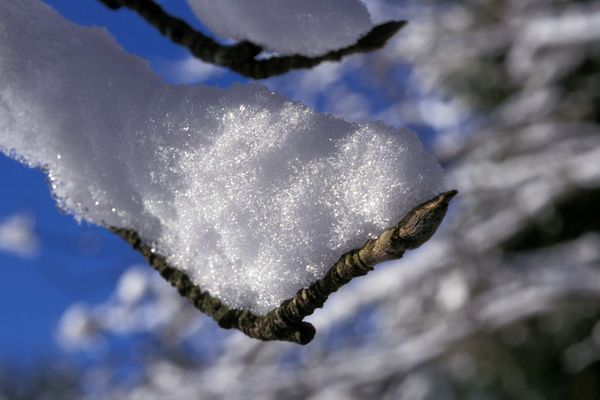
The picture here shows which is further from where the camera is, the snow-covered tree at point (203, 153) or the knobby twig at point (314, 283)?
the snow-covered tree at point (203, 153)

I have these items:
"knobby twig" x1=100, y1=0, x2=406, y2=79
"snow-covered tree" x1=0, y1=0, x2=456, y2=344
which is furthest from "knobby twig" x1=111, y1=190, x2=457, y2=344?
"knobby twig" x1=100, y1=0, x2=406, y2=79

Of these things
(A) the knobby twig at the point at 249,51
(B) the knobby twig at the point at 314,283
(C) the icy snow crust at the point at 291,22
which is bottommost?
(B) the knobby twig at the point at 314,283

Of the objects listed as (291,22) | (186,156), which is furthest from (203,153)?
(291,22)

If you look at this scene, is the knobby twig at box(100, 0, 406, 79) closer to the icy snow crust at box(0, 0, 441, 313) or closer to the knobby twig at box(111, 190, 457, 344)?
the icy snow crust at box(0, 0, 441, 313)

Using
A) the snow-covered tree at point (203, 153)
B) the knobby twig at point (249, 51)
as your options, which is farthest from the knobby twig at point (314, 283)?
the knobby twig at point (249, 51)

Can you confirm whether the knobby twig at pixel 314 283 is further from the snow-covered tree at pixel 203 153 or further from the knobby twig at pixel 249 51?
the knobby twig at pixel 249 51

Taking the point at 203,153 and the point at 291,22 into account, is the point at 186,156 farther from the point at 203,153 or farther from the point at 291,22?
the point at 291,22

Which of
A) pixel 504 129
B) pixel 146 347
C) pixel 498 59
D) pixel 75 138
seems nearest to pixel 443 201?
pixel 75 138

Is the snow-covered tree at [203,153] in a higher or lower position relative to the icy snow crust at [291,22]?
lower

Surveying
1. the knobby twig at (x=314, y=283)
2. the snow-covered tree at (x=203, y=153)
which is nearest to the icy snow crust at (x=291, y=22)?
the snow-covered tree at (x=203, y=153)
